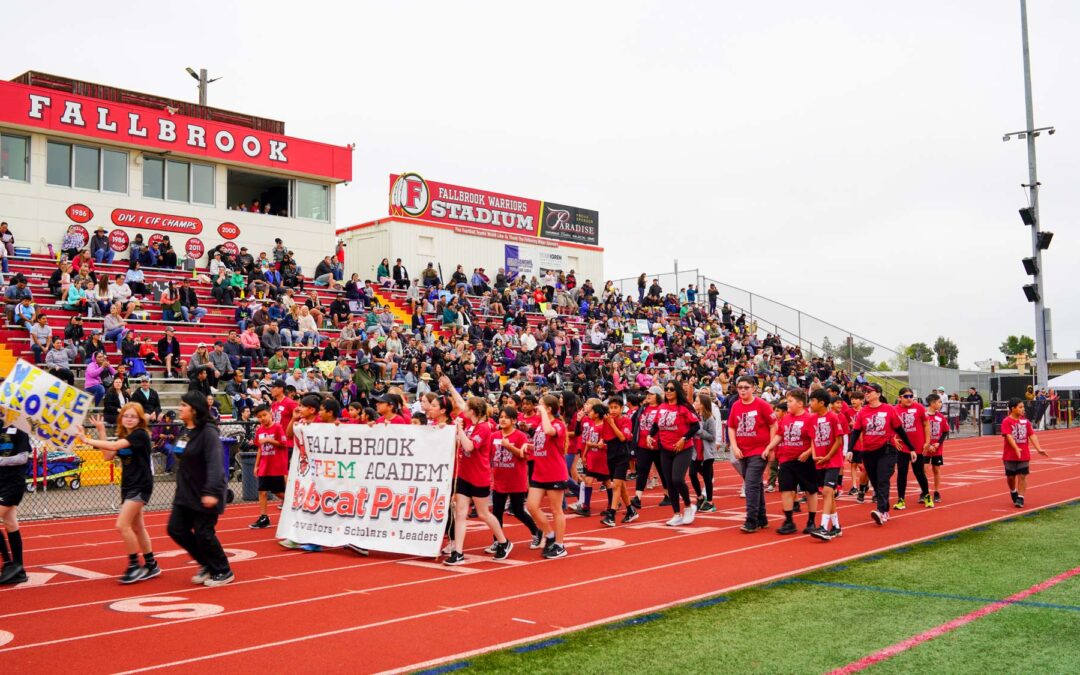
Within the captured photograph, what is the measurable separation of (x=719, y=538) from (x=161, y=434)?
956cm

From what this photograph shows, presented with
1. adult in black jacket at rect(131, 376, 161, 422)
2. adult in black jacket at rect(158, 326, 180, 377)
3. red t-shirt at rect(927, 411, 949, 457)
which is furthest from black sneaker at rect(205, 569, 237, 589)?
red t-shirt at rect(927, 411, 949, 457)

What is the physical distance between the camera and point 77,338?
765 inches

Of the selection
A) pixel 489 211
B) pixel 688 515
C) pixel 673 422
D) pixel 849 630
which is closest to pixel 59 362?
pixel 673 422

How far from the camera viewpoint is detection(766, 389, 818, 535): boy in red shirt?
38.3ft

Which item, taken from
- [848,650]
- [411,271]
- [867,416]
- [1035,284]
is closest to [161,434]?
[867,416]

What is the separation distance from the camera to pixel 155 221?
27500 millimetres

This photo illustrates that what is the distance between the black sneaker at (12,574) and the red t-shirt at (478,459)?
14.5 ft

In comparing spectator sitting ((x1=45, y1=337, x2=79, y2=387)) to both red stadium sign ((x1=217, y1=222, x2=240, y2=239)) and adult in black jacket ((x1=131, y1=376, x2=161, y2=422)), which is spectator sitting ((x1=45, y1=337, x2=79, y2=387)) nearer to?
adult in black jacket ((x1=131, y1=376, x2=161, y2=422))

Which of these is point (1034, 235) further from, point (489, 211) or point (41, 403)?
point (41, 403)

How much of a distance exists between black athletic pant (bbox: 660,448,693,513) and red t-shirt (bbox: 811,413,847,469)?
1687 millimetres

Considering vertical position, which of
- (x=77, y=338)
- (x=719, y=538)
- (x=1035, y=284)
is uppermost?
(x=1035, y=284)

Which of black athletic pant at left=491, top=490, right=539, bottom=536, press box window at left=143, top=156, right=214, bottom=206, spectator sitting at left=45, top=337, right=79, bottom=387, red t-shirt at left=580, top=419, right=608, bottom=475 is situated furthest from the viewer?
press box window at left=143, top=156, right=214, bottom=206

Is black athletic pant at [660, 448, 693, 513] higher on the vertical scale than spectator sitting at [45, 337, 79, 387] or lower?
lower

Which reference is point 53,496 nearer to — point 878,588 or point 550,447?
point 550,447
